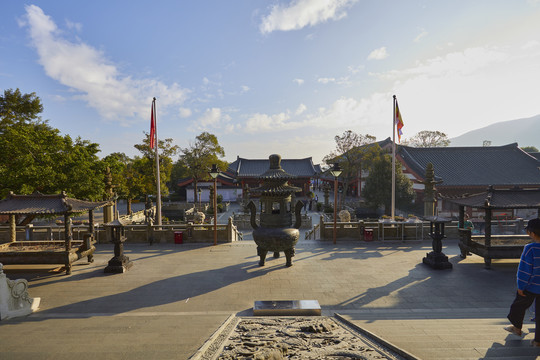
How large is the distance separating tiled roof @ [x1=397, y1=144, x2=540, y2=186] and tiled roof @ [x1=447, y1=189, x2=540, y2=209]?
1608cm

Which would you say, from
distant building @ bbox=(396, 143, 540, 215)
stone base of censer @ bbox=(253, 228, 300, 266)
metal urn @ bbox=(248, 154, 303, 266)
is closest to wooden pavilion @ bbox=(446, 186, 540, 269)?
metal urn @ bbox=(248, 154, 303, 266)

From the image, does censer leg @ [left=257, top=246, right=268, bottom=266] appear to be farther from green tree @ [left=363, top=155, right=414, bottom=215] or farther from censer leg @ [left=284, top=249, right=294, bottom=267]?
green tree @ [left=363, top=155, right=414, bottom=215]

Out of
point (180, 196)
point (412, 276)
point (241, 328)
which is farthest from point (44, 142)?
point (180, 196)

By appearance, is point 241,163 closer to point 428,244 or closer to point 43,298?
point 428,244

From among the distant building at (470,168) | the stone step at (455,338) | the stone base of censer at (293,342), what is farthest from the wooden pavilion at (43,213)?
the distant building at (470,168)

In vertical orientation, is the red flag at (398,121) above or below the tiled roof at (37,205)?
above

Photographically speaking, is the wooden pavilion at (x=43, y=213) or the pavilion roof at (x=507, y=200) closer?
the wooden pavilion at (x=43, y=213)

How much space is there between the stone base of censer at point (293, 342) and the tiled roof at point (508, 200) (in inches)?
319

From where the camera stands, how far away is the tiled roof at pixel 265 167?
46969mm

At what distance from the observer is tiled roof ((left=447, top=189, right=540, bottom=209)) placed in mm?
9680

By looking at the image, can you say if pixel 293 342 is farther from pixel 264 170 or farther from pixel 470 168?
pixel 264 170

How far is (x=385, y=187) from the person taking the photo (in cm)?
2614

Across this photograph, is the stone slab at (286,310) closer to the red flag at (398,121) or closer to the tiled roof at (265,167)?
the red flag at (398,121)

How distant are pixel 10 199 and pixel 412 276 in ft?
49.3
